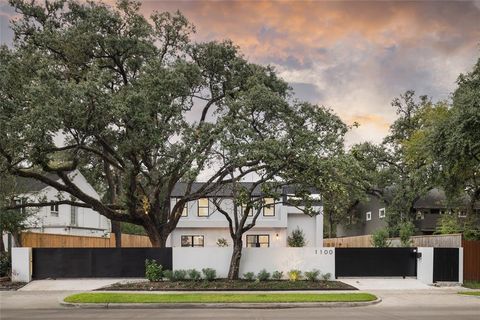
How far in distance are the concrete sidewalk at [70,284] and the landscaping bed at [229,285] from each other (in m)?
1.14

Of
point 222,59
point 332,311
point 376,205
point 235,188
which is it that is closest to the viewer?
point 332,311

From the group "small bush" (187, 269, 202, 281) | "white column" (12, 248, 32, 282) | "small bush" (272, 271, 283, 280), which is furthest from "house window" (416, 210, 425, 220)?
"white column" (12, 248, 32, 282)

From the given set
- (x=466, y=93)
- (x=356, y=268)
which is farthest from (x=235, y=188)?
(x=466, y=93)

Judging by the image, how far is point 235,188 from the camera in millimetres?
23141

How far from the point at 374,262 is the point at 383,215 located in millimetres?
27405

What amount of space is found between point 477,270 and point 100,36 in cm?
2149

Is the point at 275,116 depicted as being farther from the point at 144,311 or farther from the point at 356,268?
the point at 144,311

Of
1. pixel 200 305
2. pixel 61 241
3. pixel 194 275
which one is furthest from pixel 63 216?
pixel 200 305

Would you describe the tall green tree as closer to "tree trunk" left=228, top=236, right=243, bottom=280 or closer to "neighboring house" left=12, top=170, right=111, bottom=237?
"tree trunk" left=228, top=236, right=243, bottom=280

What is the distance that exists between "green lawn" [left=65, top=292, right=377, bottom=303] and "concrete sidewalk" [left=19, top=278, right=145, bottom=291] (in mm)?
3982

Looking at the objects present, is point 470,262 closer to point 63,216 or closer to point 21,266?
point 21,266

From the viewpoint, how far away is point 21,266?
79.3 ft

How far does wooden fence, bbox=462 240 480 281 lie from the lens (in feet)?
80.3

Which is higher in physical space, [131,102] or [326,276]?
[131,102]
